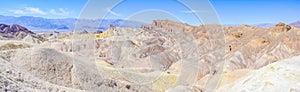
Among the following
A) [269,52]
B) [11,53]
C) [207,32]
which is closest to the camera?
[11,53]

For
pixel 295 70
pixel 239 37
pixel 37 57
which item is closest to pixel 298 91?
pixel 295 70

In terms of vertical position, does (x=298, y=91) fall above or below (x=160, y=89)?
above

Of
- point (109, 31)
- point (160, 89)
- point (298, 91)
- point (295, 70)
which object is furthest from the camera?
point (109, 31)

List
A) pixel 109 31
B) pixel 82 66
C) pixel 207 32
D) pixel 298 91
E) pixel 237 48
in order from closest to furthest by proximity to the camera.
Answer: pixel 298 91
pixel 82 66
pixel 237 48
pixel 207 32
pixel 109 31

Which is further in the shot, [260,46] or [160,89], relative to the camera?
[260,46]

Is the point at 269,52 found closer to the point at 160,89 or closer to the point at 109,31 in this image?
the point at 160,89

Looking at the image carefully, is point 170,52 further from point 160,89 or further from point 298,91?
point 298,91

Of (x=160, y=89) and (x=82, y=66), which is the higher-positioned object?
(x=82, y=66)

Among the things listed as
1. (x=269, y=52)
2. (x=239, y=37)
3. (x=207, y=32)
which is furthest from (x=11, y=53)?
(x=207, y=32)

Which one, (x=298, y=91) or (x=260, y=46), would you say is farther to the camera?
(x=260, y=46)
